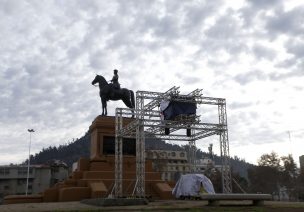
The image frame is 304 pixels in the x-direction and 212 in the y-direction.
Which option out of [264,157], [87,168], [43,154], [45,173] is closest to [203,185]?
[87,168]

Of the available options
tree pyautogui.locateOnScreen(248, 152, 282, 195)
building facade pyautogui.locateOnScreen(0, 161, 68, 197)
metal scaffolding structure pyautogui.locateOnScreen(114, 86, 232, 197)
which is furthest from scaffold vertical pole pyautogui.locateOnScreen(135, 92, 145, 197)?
building facade pyautogui.locateOnScreen(0, 161, 68, 197)

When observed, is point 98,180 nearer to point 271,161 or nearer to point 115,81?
point 115,81

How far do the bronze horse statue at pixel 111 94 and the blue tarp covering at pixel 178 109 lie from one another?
6.58 m

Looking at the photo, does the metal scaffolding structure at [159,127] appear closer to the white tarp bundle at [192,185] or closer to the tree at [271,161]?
the white tarp bundle at [192,185]

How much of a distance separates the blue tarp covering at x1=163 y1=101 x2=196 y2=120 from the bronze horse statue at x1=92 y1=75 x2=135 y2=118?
658 cm

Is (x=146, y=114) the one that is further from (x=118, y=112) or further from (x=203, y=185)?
(x=203, y=185)

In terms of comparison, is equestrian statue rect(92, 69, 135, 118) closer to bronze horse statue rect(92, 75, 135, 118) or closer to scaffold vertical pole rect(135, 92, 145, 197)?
bronze horse statue rect(92, 75, 135, 118)

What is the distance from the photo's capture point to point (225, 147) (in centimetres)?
2634

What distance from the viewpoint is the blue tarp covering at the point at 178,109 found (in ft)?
88.6

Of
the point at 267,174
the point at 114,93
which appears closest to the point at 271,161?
the point at 267,174

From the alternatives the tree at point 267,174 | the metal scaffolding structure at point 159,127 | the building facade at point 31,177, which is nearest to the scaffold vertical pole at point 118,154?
the metal scaffolding structure at point 159,127

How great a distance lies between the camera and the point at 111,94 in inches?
1300

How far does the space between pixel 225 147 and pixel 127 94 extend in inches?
424

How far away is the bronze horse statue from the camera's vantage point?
33.1 meters
